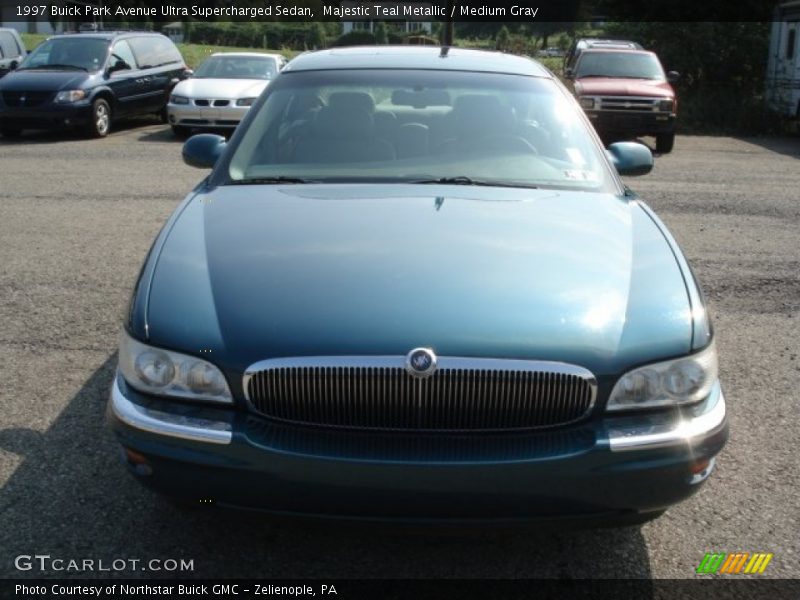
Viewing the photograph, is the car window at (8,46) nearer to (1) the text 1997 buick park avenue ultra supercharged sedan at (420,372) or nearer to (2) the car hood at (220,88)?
(2) the car hood at (220,88)

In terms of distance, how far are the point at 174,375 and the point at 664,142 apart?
543 inches

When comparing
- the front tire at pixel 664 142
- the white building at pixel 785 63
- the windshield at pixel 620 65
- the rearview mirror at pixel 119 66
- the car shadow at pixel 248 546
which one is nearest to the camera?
the car shadow at pixel 248 546

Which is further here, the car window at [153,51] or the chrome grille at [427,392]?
the car window at [153,51]

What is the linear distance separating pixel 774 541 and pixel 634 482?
2.99 ft

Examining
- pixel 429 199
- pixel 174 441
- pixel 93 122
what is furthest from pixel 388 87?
pixel 93 122

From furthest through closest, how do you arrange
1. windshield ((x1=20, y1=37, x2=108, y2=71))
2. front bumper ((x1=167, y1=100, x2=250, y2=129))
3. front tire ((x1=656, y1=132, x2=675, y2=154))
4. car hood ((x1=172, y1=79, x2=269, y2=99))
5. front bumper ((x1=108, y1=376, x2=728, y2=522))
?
windshield ((x1=20, y1=37, x2=108, y2=71)), front tire ((x1=656, y1=132, x2=675, y2=154)), car hood ((x1=172, y1=79, x2=269, y2=99)), front bumper ((x1=167, y1=100, x2=250, y2=129)), front bumper ((x1=108, y1=376, x2=728, y2=522))

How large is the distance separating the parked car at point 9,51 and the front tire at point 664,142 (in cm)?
1172

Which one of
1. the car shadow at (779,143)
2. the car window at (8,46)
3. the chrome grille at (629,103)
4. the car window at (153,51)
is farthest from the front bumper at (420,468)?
the car window at (8,46)

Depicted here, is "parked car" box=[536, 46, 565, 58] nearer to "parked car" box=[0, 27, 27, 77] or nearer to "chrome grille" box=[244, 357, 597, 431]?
"parked car" box=[0, 27, 27, 77]

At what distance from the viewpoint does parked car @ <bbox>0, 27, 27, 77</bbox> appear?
17.6 metres

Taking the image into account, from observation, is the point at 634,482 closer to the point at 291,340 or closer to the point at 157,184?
the point at 291,340

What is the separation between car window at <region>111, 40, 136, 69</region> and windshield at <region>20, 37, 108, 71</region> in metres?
0.17

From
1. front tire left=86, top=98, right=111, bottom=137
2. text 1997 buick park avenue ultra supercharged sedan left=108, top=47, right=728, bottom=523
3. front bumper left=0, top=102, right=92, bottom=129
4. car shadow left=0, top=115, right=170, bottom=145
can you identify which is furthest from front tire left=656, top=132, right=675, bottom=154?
text 1997 buick park avenue ultra supercharged sedan left=108, top=47, right=728, bottom=523

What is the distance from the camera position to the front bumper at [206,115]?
14.7 metres
